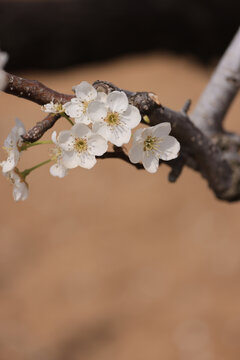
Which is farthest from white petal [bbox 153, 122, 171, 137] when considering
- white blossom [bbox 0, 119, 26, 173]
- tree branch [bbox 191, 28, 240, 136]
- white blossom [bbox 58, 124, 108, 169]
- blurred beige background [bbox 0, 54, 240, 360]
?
blurred beige background [bbox 0, 54, 240, 360]

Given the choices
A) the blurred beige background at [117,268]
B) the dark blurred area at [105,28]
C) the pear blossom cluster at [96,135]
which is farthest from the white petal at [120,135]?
the dark blurred area at [105,28]

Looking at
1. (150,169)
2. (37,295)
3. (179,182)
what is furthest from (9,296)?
(150,169)

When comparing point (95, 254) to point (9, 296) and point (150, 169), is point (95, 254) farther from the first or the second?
point (150, 169)

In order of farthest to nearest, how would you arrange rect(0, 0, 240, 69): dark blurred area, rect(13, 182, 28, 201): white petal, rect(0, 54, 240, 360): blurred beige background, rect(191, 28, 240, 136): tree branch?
rect(0, 0, 240, 69): dark blurred area → rect(0, 54, 240, 360): blurred beige background → rect(191, 28, 240, 136): tree branch → rect(13, 182, 28, 201): white petal

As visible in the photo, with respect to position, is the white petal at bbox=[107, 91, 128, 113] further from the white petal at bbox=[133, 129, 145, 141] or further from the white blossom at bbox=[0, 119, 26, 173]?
the white blossom at bbox=[0, 119, 26, 173]

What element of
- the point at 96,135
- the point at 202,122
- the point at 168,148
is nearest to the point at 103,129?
the point at 96,135

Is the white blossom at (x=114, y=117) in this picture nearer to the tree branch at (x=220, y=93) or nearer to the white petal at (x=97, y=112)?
the white petal at (x=97, y=112)
